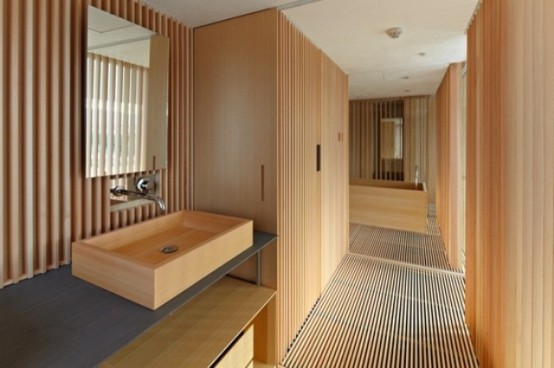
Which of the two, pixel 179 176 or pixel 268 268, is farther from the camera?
pixel 179 176

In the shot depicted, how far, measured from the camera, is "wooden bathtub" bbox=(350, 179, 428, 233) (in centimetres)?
440

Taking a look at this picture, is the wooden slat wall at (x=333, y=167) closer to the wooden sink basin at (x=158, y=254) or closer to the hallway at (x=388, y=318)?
the hallway at (x=388, y=318)

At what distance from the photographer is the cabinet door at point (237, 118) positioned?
6.18ft

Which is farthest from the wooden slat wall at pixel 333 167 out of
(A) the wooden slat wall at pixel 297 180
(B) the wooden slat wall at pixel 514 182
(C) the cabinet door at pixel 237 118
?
(B) the wooden slat wall at pixel 514 182

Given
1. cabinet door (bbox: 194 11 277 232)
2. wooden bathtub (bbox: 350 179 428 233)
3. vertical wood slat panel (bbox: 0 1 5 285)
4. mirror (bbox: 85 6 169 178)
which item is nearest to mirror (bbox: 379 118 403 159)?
wooden bathtub (bbox: 350 179 428 233)

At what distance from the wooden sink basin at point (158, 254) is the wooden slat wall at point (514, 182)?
1259 millimetres

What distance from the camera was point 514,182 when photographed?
127cm

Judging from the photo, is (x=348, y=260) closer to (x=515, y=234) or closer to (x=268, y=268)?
(x=268, y=268)

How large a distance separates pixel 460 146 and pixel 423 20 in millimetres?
1923

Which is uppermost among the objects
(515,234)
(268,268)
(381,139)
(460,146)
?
(381,139)

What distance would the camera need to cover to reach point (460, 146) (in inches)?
138

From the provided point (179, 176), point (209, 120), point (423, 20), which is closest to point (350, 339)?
point (179, 176)

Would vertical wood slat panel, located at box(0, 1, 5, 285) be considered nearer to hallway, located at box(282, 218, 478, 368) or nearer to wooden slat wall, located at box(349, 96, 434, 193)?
hallway, located at box(282, 218, 478, 368)

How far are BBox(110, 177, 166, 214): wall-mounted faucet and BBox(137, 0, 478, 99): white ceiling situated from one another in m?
1.08
